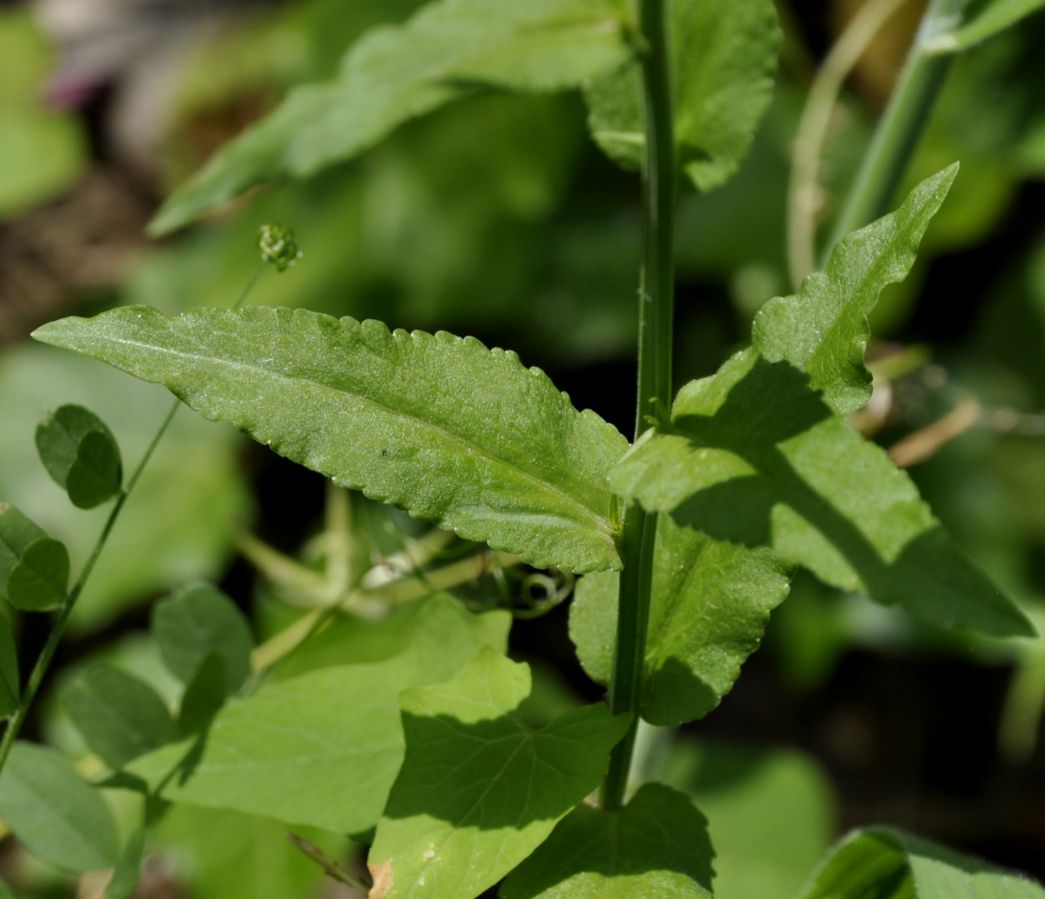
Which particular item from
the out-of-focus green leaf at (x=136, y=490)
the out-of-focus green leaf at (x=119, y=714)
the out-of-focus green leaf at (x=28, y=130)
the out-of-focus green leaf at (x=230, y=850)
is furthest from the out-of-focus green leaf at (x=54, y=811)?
the out-of-focus green leaf at (x=28, y=130)

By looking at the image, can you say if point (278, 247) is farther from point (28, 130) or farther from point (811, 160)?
point (28, 130)

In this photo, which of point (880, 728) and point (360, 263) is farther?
point (880, 728)

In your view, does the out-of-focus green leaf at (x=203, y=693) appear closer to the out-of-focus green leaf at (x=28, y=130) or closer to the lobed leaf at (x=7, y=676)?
the lobed leaf at (x=7, y=676)

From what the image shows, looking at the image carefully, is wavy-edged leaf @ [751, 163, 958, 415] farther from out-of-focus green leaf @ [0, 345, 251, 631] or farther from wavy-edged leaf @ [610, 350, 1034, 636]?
out-of-focus green leaf @ [0, 345, 251, 631]

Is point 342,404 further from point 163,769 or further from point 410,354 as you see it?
point 163,769

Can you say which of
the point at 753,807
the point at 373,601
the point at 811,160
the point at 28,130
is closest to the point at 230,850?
the point at 373,601

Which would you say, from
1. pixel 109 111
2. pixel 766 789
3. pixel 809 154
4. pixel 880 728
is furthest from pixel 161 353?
pixel 109 111

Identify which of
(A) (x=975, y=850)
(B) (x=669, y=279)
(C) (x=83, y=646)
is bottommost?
(A) (x=975, y=850)

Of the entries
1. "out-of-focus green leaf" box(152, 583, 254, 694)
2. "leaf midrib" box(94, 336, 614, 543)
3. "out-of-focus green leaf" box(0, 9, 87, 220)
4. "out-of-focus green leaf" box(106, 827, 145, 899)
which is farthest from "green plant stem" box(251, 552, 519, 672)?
"out-of-focus green leaf" box(0, 9, 87, 220)

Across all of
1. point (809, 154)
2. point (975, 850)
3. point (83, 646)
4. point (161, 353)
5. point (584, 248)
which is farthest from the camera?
point (83, 646)
